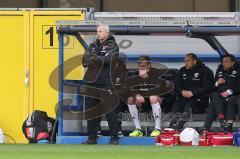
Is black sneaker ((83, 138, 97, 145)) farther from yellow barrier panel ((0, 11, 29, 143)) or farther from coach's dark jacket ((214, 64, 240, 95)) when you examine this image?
coach's dark jacket ((214, 64, 240, 95))

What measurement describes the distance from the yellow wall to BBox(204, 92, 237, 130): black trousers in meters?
2.81

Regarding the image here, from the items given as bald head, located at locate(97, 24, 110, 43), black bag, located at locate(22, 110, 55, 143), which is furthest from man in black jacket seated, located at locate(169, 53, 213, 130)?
black bag, located at locate(22, 110, 55, 143)

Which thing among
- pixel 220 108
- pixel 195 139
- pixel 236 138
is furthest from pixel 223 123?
pixel 195 139

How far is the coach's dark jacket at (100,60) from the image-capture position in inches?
452

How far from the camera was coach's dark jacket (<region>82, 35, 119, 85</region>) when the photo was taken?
11.5 metres

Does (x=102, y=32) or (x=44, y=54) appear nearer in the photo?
(x=102, y=32)

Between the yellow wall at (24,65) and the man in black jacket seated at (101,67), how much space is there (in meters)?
Answer: 1.74

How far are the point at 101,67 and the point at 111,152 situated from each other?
1860 millimetres

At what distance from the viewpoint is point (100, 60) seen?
452 inches

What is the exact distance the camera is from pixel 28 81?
43.9 ft

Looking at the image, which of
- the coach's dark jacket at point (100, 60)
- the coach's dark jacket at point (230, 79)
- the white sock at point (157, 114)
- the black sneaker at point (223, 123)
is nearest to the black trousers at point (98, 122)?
the coach's dark jacket at point (100, 60)

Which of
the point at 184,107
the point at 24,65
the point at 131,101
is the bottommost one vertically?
the point at 184,107

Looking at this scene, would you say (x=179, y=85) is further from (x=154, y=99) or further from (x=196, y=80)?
(x=154, y=99)

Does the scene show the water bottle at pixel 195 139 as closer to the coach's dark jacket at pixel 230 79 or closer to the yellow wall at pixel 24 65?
the coach's dark jacket at pixel 230 79
